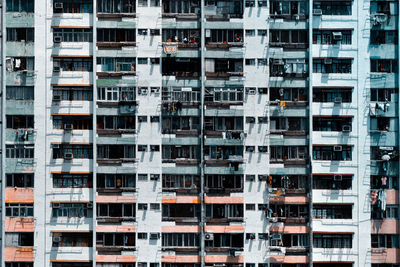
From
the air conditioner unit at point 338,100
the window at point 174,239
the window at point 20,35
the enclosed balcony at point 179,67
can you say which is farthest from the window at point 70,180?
the air conditioner unit at point 338,100

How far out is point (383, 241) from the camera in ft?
98.5

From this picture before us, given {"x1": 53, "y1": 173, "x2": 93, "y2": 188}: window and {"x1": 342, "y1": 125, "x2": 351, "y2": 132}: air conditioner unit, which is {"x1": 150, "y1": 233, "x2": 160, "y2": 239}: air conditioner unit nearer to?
{"x1": 53, "y1": 173, "x2": 93, "y2": 188}: window

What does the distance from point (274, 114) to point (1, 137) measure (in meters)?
19.2

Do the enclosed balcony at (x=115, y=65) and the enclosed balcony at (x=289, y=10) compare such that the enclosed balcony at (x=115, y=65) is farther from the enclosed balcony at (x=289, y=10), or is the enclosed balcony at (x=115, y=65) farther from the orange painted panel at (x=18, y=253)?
the orange painted panel at (x=18, y=253)

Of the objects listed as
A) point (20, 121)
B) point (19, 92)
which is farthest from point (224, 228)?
point (19, 92)

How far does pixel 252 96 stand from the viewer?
1182 inches

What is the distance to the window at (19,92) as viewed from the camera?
98.7 ft

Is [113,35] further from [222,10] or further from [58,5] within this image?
[222,10]

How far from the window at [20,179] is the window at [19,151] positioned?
4.15 ft

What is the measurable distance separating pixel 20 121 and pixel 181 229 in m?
13.6

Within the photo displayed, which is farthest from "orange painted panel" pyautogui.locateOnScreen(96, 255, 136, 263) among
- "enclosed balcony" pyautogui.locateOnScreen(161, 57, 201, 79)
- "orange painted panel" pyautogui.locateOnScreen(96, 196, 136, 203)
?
"enclosed balcony" pyautogui.locateOnScreen(161, 57, 201, 79)

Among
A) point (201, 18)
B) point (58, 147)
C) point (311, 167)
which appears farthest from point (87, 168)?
point (311, 167)

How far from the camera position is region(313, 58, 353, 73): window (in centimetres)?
3019

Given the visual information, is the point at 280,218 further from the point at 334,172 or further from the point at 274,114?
the point at 274,114
